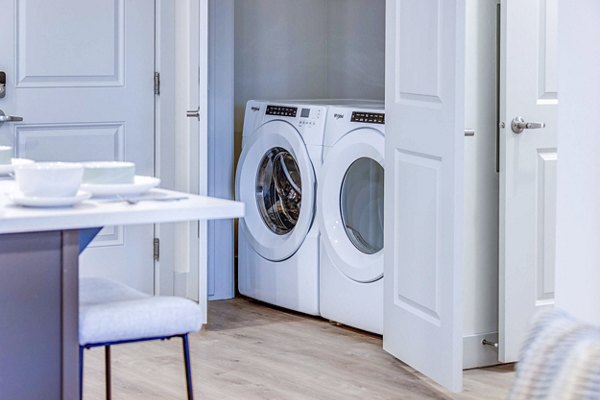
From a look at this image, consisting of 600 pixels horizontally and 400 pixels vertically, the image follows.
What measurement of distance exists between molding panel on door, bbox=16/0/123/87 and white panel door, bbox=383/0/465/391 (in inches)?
53.0

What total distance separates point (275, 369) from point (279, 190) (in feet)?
4.11

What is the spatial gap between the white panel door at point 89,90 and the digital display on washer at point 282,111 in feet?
1.83

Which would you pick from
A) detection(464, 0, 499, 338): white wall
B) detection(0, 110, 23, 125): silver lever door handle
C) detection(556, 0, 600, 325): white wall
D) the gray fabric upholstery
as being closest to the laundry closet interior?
detection(464, 0, 499, 338): white wall

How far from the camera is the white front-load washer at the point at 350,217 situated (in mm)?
4219

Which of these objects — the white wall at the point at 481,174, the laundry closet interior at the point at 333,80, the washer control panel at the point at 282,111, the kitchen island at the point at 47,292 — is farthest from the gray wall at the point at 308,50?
the kitchen island at the point at 47,292

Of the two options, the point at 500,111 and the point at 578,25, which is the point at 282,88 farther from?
the point at 578,25

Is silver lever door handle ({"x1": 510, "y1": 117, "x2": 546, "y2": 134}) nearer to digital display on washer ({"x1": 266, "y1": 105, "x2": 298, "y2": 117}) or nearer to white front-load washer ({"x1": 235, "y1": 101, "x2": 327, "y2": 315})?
white front-load washer ({"x1": 235, "y1": 101, "x2": 327, "y2": 315})

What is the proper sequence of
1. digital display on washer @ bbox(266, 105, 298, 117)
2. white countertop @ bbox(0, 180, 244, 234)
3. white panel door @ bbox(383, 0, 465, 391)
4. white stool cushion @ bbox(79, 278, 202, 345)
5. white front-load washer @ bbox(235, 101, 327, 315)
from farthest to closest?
digital display on washer @ bbox(266, 105, 298, 117) → white front-load washer @ bbox(235, 101, 327, 315) → white panel door @ bbox(383, 0, 465, 391) → white stool cushion @ bbox(79, 278, 202, 345) → white countertop @ bbox(0, 180, 244, 234)

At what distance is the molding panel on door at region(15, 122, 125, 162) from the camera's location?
4.30m

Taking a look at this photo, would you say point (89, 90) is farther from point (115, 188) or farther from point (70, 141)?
point (115, 188)

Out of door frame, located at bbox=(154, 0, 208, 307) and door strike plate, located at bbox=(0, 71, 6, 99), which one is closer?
door strike plate, located at bbox=(0, 71, 6, 99)

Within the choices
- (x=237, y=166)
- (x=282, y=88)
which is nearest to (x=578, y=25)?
(x=237, y=166)

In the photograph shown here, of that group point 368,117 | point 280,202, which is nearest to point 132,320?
point 368,117

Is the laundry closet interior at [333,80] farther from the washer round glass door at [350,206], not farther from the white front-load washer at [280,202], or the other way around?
the washer round glass door at [350,206]
